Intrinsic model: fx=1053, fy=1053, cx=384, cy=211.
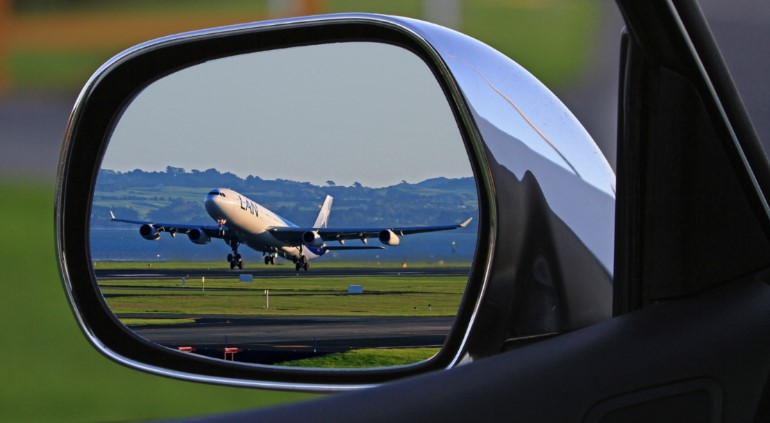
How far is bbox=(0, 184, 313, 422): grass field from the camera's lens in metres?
9.70

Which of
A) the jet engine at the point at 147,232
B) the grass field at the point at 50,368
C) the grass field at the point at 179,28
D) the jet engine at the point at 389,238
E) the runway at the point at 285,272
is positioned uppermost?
the grass field at the point at 179,28

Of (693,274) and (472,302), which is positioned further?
(472,302)

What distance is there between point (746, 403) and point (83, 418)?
9.38 metres

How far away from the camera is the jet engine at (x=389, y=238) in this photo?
6.12 feet

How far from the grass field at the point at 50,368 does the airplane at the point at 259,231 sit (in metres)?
1.86

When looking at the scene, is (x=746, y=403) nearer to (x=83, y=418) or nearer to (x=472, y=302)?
(x=472, y=302)

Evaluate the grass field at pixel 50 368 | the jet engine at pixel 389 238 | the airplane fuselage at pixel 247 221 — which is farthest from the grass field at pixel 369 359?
the grass field at pixel 50 368

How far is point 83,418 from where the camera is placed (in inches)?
377

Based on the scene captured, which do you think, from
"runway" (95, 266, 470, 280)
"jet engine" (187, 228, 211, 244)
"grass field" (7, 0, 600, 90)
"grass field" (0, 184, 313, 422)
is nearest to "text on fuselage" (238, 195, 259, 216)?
"runway" (95, 266, 470, 280)

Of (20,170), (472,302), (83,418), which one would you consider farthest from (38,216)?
(472,302)

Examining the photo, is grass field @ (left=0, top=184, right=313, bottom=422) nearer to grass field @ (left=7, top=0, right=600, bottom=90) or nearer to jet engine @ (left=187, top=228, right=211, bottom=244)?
jet engine @ (left=187, top=228, right=211, bottom=244)

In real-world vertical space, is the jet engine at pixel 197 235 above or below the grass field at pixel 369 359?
above

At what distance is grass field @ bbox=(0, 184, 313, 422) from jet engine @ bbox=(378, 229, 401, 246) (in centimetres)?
422

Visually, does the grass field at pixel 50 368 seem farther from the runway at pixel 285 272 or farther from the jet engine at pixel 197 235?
the jet engine at pixel 197 235
